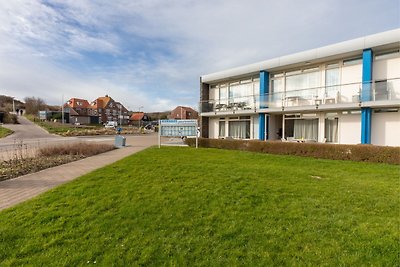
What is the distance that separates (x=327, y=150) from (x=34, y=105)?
331ft

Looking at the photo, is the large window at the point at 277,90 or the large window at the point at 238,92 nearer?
the large window at the point at 277,90

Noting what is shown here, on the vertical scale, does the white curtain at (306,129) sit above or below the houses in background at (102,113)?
below

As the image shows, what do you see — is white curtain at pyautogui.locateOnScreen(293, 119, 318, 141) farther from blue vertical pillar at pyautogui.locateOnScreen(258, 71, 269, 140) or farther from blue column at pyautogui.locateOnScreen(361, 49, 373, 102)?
blue column at pyautogui.locateOnScreen(361, 49, 373, 102)

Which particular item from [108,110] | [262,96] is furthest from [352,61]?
[108,110]

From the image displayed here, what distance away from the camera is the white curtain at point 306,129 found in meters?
16.3

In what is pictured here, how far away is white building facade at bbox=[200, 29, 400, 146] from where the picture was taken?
1321cm

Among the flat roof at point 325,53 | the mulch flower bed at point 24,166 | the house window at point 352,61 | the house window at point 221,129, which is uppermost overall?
the flat roof at point 325,53

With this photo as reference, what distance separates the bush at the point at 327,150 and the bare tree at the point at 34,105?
90.8 m

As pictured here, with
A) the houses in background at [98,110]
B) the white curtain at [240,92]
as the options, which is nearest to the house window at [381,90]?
the white curtain at [240,92]

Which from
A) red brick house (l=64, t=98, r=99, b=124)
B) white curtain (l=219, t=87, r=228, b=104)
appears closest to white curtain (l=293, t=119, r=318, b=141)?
white curtain (l=219, t=87, r=228, b=104)

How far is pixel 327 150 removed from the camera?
39.1ft

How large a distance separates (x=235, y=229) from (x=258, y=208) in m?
1.03

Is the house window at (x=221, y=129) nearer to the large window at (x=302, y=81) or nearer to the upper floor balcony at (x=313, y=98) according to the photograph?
the upper floor balcony at (x=313, y=98)

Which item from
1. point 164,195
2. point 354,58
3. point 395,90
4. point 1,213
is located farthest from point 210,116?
point 1,213
